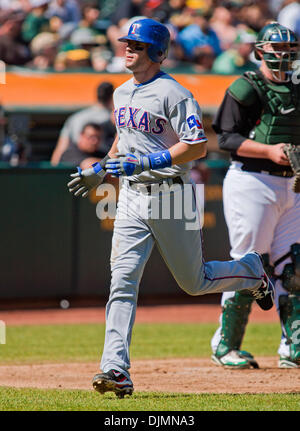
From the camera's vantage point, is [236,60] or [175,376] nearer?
[175,376]

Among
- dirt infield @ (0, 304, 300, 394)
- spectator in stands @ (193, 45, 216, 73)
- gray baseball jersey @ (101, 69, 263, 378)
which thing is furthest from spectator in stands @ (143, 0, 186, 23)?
gray baseball jersey @ (101, 69, 263, 378)

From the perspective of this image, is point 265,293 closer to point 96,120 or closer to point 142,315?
point 142,315

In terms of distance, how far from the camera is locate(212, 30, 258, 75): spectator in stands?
1398cm

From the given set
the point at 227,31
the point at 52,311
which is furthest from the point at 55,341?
the point at 227,31

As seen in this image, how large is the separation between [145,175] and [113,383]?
132 cm

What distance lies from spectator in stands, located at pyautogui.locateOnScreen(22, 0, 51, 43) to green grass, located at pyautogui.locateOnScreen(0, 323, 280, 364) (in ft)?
20.8

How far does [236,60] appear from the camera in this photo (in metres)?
14.3

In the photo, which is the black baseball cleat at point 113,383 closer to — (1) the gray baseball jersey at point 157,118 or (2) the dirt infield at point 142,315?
(1) the gray baseball jersey at point 157,118

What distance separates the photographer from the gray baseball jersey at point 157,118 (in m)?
5.16

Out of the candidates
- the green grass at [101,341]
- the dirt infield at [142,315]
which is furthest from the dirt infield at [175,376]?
the dirt infield at [142,315]

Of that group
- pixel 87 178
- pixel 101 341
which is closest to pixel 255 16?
pixel 101 341

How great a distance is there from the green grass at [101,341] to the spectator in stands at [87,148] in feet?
7.87

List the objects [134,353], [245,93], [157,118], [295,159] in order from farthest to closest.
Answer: [134,353] → [245,93] → [295,159] → [157,118]

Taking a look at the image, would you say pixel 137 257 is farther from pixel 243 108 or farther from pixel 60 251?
pixel 60 251
